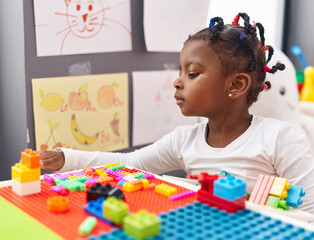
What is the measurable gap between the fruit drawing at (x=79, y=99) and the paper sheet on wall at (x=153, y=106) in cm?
17

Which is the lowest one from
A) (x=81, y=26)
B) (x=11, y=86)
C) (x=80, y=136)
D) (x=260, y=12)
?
(x=80, y=136)

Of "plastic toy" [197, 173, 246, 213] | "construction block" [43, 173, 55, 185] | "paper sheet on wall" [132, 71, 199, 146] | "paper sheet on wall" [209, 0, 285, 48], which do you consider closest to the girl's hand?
"construction block" [43, 173, 55, 185]

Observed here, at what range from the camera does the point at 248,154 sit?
0.73 meters

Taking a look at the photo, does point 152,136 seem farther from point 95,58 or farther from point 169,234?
point 169,234

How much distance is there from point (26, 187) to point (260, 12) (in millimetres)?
1358

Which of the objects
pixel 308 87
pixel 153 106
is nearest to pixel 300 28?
pixel 308 87

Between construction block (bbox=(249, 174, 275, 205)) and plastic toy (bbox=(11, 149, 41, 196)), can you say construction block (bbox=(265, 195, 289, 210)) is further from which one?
plastic toy (bbox=(11, 149, 41, 196))

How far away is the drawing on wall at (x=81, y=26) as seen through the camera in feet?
2.95

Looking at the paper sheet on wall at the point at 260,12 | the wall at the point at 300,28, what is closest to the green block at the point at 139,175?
the paper sheet on wall at the point at 260,12

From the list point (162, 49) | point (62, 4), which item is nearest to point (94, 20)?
point (62, 4)

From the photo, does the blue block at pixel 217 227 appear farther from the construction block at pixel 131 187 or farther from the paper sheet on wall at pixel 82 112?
the paper sheet on wall at pixel 82 112

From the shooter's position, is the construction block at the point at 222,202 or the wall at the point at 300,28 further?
the wall at the point at 300,28

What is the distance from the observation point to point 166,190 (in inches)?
20.5

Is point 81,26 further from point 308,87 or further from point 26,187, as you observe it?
point 308,87
